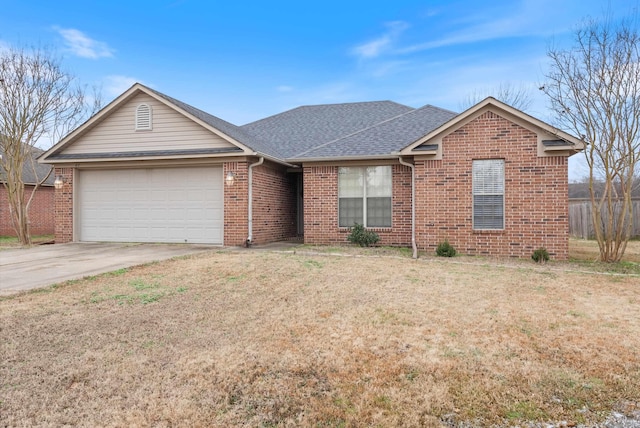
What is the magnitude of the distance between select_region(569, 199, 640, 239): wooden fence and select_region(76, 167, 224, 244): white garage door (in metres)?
15.9

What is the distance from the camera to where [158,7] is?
49.5 feet

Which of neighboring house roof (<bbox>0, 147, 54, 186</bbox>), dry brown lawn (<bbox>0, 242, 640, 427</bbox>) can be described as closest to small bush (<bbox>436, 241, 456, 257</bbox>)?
dry brown lawn (<bbox>0, 242, 640, 427</bbox>)

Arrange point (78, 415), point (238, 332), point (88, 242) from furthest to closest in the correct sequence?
point (88, 242) → point (238, 332) → point (78, 415)

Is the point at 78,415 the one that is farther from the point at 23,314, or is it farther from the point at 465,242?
the point at 465,242

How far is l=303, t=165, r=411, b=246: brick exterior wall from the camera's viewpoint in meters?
12.3

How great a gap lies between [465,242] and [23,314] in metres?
9.69

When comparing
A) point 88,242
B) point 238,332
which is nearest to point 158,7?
point 88,242

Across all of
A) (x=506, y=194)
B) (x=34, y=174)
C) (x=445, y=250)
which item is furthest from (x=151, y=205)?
(x=506, y=194)

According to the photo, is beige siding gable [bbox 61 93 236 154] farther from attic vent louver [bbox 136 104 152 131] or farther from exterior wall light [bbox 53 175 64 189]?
exterior wall light [bbox 53 175 64 189]

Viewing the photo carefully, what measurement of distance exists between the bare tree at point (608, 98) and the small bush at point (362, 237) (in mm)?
5625

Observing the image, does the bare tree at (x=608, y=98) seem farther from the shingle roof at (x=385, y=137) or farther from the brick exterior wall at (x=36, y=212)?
the brick exterior wall at (x=36, y=212)

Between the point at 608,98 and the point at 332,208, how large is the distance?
300 inches

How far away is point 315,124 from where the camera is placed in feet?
56.4

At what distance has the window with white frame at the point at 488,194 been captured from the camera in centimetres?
1091
